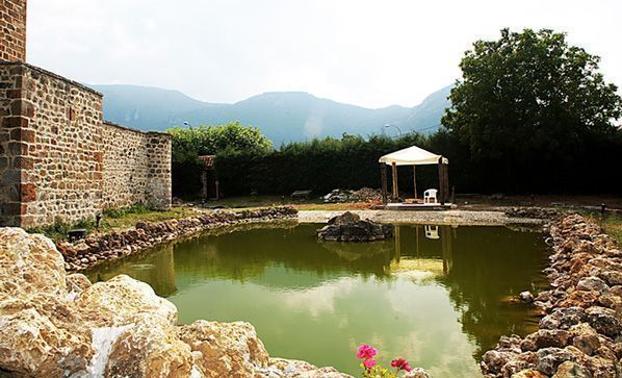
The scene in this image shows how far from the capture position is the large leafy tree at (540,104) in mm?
20500

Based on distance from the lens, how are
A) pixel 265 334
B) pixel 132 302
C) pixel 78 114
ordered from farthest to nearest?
pixel 78 114
pixel 265 334
pixel 132 302

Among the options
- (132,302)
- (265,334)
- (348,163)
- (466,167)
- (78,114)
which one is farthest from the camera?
(348,163)

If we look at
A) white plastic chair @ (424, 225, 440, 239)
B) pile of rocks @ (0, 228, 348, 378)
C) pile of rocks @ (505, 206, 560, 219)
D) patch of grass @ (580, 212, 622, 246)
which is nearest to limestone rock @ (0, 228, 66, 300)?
pile of rocks @ (0, 228, 348, 378)

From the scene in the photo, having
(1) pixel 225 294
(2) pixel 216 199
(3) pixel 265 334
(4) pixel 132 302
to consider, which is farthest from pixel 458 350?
(2) pixel 216 199

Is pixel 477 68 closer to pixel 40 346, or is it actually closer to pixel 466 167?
pixel 466 167

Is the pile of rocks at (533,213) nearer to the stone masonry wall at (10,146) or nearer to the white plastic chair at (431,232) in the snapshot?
the white plastic chair at (431,232)

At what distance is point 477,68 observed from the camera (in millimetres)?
21953

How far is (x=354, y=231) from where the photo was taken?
1092 cm

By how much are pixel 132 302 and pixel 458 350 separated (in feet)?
9.14

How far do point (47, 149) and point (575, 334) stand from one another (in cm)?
936

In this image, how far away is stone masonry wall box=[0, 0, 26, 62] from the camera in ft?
32.2

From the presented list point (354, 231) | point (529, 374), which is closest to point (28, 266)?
point (529, 374)

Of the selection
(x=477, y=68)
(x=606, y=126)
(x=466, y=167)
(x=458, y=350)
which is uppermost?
(x=477, y=68)

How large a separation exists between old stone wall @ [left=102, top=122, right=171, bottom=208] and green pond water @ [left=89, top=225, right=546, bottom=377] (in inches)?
167
